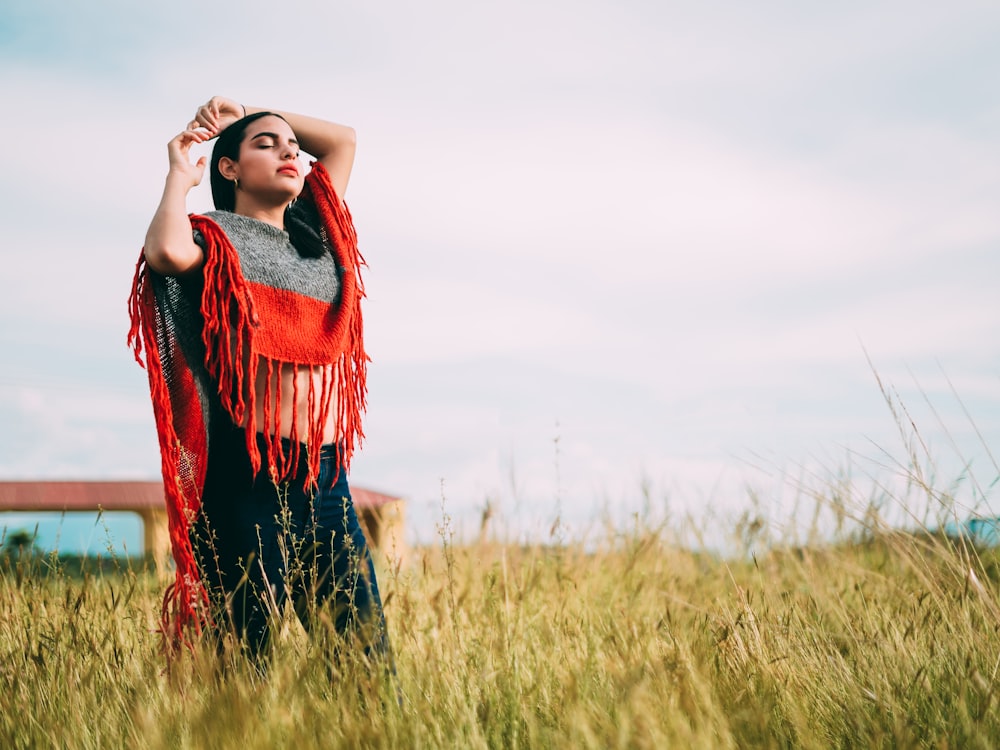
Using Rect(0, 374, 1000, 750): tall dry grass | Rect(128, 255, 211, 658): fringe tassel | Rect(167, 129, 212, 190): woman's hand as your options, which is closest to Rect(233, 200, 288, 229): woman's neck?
Rect(167, 129, 212, 190): woman's hand

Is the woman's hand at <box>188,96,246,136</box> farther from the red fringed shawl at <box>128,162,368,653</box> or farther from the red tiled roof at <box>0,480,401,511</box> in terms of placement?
the red tiled roof at <box>0,480,401,511</box>

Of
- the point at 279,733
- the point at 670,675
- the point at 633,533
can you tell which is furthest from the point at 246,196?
the point at 633,533

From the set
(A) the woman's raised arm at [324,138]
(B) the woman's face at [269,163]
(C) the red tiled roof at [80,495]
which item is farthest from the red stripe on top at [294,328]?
(C) the red tiled roof at [80,495]

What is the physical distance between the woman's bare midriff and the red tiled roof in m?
3.40

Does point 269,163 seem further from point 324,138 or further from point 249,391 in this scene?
point 249,391

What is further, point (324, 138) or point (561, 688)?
point (324, 138)

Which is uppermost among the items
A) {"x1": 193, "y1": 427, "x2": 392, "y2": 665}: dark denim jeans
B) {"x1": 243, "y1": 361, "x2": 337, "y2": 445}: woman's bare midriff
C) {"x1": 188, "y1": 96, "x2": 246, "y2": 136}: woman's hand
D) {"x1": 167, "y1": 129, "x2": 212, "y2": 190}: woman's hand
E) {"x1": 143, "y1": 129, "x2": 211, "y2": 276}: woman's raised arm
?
{"x1": 188, "y1": 96, "x2": 246, "y2": 136}: woman's hand

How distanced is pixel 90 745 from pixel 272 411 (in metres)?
0.97

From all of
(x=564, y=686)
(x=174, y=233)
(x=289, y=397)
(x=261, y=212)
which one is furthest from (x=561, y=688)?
(x=261, y=212)

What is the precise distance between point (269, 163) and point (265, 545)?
1.17 metres

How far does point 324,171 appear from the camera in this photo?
3172mm

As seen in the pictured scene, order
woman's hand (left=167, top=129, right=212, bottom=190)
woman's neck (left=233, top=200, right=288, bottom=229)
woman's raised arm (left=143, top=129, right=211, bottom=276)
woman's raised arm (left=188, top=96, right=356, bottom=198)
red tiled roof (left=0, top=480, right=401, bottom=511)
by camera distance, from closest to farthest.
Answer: woman's raised arm (left=143, top=129, right=211, bottom=276) → woman's hand (left=167, top=129, right=212, bottom=190) → woman's neck (left=233, top=200, right=288, bottom=229) → woman's raised arm (left=188, top=96, right=356, bottom=198) → red tiled roof (left=0, top=480, right=401, bottom=511)

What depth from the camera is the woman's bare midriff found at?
271 centimetres

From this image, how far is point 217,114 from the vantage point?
9.72ft
